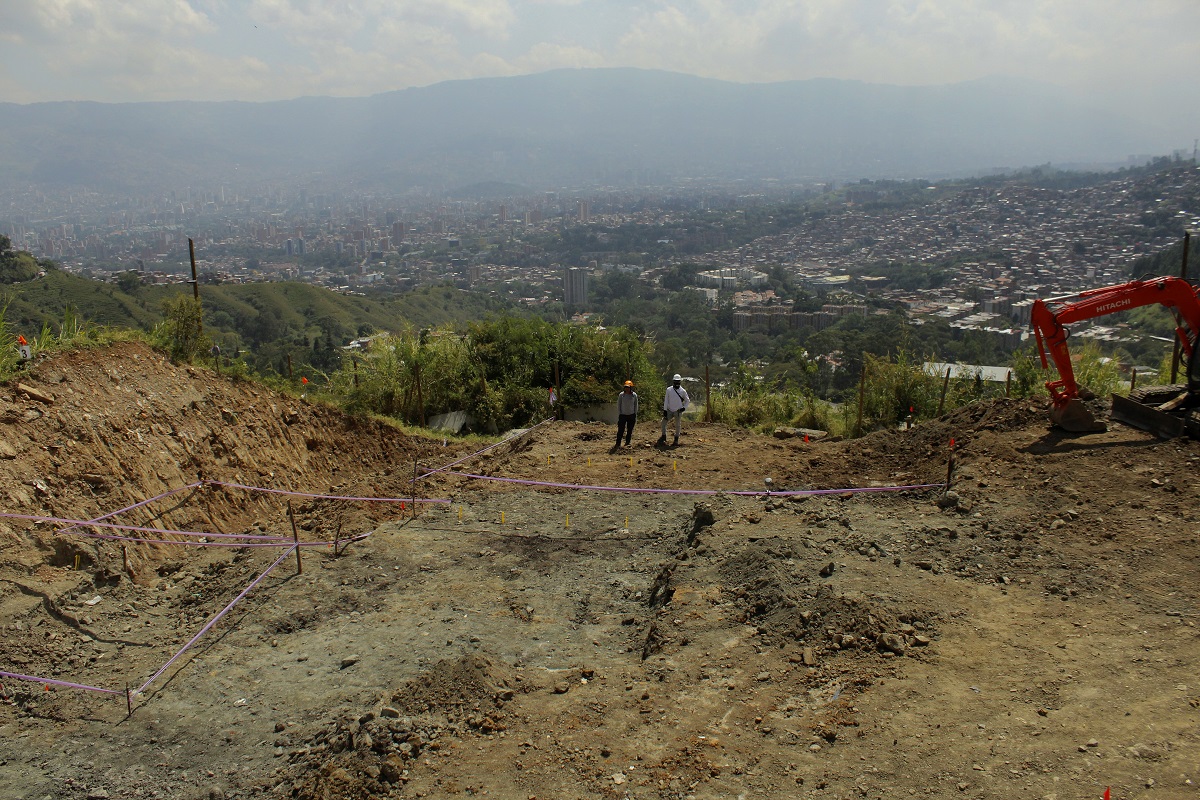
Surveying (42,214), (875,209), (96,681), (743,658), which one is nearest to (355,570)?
(96,681)

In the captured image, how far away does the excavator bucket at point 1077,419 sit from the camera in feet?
36.5

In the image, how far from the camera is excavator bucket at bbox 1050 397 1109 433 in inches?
438

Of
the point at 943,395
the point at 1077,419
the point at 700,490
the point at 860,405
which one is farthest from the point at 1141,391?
the point at 700,490

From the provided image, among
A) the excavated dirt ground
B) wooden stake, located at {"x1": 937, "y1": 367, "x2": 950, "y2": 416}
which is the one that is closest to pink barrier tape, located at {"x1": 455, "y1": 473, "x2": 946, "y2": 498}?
the excavated dirt ground

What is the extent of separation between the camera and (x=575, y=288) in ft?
221

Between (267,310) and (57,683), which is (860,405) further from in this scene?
(267,310)

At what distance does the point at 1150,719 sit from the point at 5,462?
10968 mm

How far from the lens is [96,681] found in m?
6.84

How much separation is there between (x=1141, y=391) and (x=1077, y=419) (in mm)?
1495

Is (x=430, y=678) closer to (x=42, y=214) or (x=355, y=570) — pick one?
(x=355, y=570)

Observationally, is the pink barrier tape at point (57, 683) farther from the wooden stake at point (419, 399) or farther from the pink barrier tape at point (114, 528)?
the wooden stake at point (419, 399)

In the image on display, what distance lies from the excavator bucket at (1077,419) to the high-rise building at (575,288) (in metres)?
54.0

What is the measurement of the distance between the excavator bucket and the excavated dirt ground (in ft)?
0.56

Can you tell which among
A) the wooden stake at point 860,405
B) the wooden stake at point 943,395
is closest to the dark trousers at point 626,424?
the wooden stake at point 860,405
